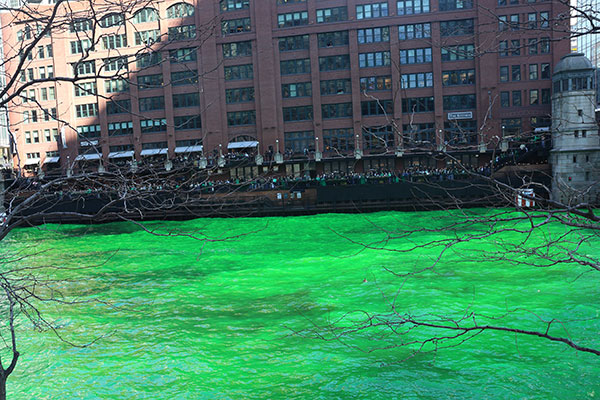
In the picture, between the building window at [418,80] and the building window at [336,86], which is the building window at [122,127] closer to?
the building window at [336,86]

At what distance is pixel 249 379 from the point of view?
15.0 meters

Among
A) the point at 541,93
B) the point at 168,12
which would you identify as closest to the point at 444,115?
the point at 541,93

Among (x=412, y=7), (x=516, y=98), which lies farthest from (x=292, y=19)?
(x=516, y=98)

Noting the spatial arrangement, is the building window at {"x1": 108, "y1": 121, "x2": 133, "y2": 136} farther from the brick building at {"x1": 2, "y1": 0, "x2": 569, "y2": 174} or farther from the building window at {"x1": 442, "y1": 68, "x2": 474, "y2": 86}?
the building window at {"x1": 442, "y1": 68, "x2": 474, "y2": 86}

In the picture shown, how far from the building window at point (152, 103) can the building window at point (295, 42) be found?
1749 centimetres

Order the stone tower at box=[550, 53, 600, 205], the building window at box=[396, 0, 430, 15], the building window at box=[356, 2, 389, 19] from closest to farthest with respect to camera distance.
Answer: the stone tower at box=[550, 53, 600, 205]
the building window at box=[396, 0, 430, 15]
the building window at box=[356, 2, 389, 19]

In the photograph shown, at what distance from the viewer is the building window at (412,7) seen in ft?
207

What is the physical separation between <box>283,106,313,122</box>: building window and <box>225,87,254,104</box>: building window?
482 cm

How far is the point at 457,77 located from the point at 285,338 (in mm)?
53376

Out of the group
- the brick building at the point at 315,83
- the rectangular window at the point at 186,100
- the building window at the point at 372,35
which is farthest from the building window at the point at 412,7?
the rectangular window at the point at 186,100

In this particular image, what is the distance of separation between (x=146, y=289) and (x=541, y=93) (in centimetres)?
5322

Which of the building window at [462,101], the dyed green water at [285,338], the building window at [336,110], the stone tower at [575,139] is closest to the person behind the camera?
the dyed green water at [285,338]

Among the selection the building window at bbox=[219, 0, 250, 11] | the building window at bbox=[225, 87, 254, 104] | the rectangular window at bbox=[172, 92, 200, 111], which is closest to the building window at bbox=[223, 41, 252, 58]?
the building window at bbox=[225, 87, 254, 104]

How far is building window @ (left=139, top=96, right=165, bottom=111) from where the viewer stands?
230 feet
